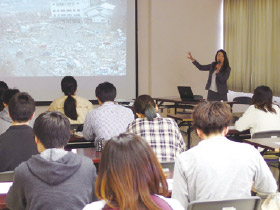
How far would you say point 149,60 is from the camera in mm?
8906

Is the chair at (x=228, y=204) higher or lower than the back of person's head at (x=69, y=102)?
lower

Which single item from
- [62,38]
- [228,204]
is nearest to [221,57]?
[62,38]

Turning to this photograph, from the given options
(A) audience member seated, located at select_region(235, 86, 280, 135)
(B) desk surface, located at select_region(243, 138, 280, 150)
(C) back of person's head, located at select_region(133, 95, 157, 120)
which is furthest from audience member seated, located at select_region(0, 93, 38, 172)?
(A) audience member seated, located at select_region(235, 86, 280, 135)

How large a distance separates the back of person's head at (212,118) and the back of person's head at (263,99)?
2.26 m

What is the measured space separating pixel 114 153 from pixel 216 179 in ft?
3.04

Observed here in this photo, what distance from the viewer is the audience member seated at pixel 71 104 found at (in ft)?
16.5

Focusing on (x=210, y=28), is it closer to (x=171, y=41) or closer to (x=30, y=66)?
(x=171, y=41)

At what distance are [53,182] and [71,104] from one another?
3097 mm

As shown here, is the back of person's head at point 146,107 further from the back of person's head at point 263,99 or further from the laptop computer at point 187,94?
the laptop computer at point 187,94

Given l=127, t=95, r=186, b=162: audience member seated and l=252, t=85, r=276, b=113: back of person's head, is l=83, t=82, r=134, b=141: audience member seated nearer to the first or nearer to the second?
l=127, t=95, r=186, b=162: audience member seated

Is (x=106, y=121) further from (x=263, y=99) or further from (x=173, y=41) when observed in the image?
(x=173, y=41)

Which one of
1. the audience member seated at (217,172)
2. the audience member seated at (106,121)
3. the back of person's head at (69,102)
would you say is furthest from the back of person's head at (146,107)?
the back of person's head at (69,102)

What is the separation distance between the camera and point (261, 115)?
4.57 m

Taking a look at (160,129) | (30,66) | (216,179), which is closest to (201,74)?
(30,66)
